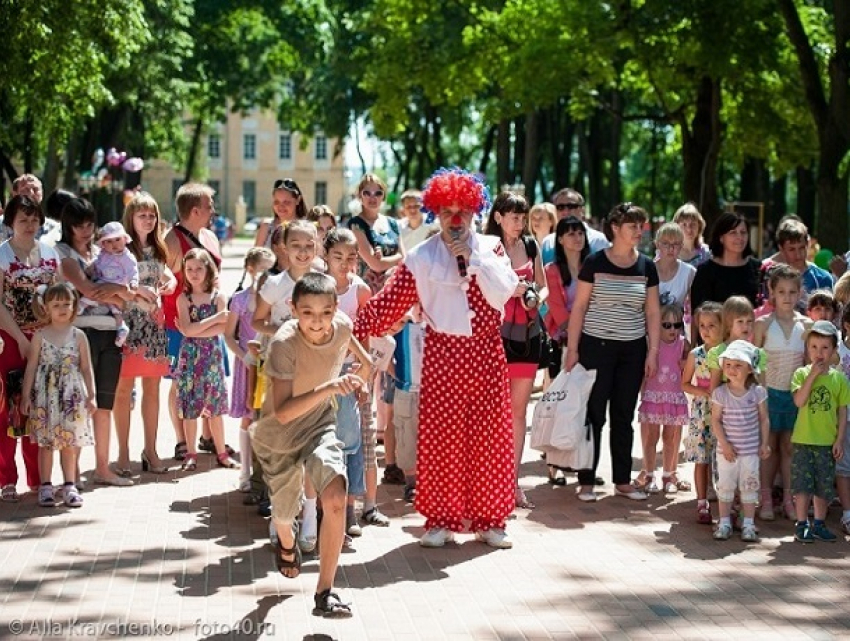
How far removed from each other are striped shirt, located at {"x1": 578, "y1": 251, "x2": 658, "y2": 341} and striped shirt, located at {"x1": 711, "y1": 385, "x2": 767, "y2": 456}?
1126 mm

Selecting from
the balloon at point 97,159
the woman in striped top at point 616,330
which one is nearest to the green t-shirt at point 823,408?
the woman in striped top at point 616,330

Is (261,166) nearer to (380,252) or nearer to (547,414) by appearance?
(380,252)

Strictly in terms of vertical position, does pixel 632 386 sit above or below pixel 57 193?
below

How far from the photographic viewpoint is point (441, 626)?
23.3ft

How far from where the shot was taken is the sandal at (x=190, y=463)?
36.6 feet

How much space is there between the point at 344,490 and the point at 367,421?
2187 mm

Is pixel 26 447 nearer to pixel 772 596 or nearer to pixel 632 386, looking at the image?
pixel 632 386

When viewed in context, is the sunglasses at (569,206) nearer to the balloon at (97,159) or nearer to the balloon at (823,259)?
the balloon at (823,259)

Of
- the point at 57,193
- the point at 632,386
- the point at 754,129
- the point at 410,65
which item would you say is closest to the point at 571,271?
the point at 632,386

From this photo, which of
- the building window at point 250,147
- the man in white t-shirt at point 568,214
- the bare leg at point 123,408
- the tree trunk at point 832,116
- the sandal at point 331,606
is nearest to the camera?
the sandal at point 331,606

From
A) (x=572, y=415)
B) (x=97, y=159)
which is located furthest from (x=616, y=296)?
(x=97, y=159)

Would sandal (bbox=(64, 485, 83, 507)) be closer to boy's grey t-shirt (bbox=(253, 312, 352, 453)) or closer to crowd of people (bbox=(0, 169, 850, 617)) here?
crowd of people (bbox=(0, 169, 850, 617))

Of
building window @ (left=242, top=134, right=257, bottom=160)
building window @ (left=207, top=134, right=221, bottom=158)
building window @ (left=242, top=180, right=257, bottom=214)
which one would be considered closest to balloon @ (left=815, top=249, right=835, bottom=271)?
building window @ (left=242, top=180, right=257, bottom=214)

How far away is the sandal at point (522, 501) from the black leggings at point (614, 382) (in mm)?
435
